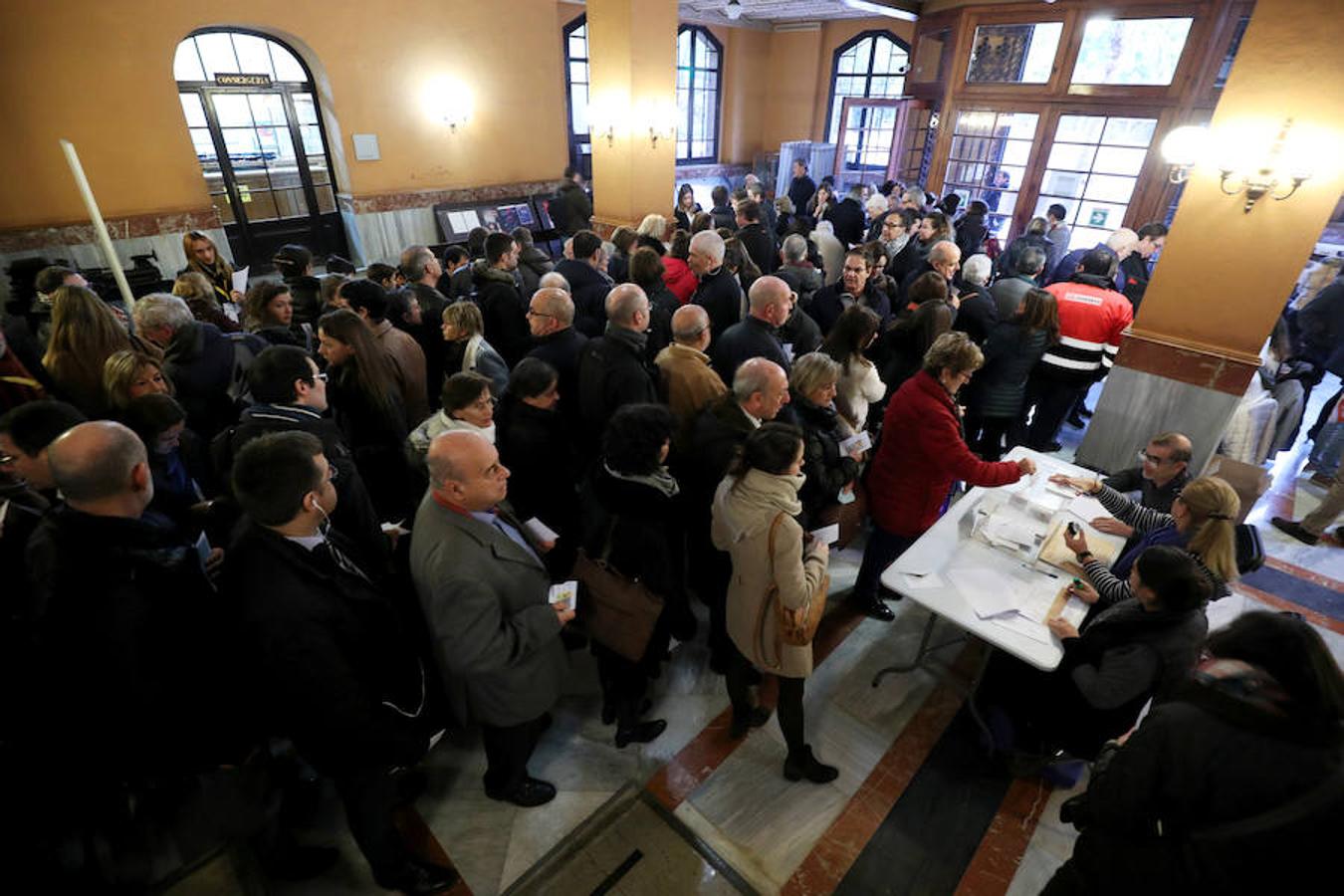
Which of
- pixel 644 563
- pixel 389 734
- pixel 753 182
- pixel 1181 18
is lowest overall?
pixel 389 734

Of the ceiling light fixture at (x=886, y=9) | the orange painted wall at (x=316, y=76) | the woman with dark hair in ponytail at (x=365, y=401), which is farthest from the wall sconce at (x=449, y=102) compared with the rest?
the woman with dark hair in ponytail at (x=365, y=401)

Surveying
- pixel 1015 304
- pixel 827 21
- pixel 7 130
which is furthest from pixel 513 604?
pixel 827 21

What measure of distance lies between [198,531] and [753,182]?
25.0ft

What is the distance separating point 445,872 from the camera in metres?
2.43

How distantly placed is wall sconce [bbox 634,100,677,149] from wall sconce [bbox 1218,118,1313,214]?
546cm

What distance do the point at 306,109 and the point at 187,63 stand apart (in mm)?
1325

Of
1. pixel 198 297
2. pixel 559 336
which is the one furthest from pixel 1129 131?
pixel 198 297

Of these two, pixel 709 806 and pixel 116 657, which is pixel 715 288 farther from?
pixel 116 657

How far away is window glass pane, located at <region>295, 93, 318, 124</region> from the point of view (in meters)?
8.83

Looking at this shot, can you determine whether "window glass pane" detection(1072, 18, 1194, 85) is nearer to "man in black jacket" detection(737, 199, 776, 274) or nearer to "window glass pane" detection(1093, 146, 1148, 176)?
"window glass pane" detection(1093, 146, 1148, 176)

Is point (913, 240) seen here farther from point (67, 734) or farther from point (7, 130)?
point (7, 130)

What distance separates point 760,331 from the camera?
379cm

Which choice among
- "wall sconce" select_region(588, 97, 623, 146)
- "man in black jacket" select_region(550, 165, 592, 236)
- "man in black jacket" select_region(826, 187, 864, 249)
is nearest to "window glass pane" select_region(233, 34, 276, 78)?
"man in black jacket" select_region(550, 165, 592, 236)

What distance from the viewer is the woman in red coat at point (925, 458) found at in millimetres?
3051
